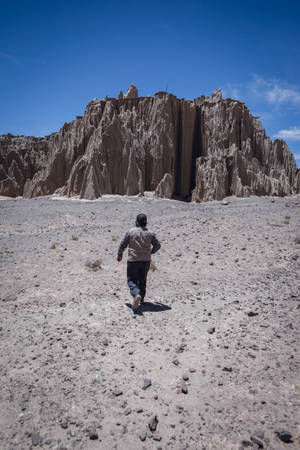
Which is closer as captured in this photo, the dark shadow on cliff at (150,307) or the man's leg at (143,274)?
the dark shadow on cliff at (150,307)

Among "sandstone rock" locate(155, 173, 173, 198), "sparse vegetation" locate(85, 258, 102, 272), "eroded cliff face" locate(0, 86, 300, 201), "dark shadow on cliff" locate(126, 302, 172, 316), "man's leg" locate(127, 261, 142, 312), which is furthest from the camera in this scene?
"eroded cliff face" locate(0, 86, 300, 201)

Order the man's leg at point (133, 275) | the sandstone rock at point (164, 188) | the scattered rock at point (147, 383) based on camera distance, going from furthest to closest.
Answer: the sandstone rock at point (164, 188)
the man's leg at point (133, 275)
the scattered rock at point (147, 383)

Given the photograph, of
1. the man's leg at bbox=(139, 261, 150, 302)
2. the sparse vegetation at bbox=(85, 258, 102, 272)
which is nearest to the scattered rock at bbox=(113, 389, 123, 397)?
the man's leg at bbox=(139, 261, 150, 302)

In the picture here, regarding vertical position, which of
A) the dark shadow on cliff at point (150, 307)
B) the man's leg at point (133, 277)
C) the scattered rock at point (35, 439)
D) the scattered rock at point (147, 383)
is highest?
the man's leg at point (133, 277)

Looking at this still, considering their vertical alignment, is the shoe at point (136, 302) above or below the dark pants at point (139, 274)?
below

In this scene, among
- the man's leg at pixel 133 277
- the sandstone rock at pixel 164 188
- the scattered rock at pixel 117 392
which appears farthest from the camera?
the sandstone rock at pixel 164 188

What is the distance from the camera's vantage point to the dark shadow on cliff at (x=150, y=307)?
16.8 ft

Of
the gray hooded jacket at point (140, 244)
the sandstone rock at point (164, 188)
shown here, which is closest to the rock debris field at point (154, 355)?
the gray hooded jacket at point (140, 244)

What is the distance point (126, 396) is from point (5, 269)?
573 centimetres

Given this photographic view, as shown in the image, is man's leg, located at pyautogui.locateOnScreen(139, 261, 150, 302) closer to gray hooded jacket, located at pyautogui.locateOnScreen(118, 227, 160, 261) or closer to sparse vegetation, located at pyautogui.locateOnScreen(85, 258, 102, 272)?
gray hooded jacket, located at pyautogui.locateOnScreen(118, 227, 160, 261)

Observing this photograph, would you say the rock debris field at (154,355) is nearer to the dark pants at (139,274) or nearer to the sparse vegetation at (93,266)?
the sparse vegetation at (93,266)

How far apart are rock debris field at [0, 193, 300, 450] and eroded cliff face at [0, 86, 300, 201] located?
79.8 feet

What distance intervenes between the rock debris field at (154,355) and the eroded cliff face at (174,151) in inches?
957

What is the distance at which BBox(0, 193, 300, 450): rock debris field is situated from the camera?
2.59 metres
